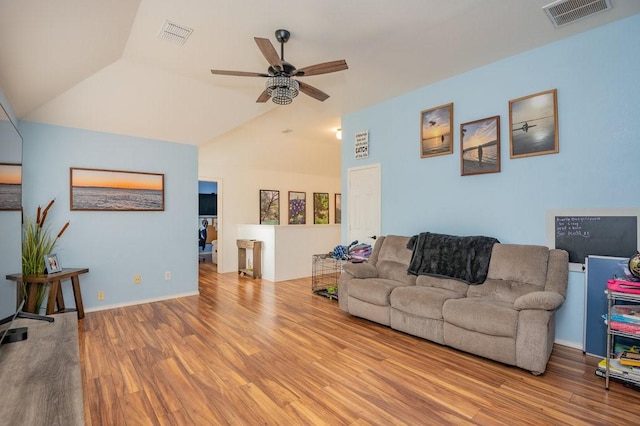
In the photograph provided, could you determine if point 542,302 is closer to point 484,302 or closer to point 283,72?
point 484,302

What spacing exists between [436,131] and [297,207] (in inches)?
191

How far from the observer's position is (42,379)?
1202mm

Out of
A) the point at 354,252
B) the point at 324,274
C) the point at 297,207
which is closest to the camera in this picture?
the point at 354,252

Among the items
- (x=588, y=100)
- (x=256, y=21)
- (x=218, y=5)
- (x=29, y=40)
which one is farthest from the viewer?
(x=588, y=100)

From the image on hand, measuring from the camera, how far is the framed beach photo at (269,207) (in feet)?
24.9

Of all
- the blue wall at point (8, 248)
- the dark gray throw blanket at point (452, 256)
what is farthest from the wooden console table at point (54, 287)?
the dark gray throw blanket at point (452, 256)

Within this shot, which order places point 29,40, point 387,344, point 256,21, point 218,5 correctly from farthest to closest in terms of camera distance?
point 387,344 → point 256,21 → point 218,5 → point 29,40

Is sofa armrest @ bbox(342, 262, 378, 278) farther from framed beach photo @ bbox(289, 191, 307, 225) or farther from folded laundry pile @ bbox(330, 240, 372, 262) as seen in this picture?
framed beach photo @ bbox(289, 191, 307, 225)

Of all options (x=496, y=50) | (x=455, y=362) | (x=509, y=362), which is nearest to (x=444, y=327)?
(x=455, y=362)

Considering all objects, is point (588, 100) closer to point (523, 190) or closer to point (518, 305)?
point (523, 190)

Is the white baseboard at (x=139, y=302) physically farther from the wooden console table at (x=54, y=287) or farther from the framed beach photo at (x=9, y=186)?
the framed beach photo at (x=9, y=186)

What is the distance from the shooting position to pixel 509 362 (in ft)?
8.32

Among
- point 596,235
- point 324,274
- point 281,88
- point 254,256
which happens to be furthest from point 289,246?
point 596,235

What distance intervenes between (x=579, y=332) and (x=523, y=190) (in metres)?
1.45
